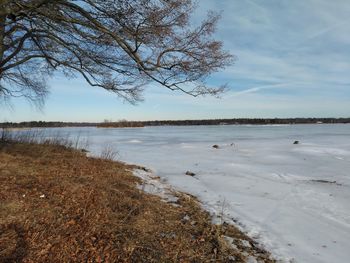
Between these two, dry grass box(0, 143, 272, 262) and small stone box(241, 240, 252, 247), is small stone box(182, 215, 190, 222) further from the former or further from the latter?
small stone box(241, 240, 252, 247)

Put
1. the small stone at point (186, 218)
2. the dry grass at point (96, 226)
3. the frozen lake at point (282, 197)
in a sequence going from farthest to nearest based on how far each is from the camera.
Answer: the small stone at point (186, 218)
the frozen lake at point (282, 197)
the dry grass at point (96, 226)

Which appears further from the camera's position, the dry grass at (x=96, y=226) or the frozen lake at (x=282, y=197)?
the frozen lake at (x=282, y=197)

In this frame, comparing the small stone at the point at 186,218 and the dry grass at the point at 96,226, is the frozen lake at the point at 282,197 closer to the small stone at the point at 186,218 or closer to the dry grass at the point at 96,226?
the dry grass at the point at 96,226

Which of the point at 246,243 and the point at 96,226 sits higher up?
the point at 96,226

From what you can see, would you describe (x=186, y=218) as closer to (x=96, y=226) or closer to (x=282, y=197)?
(x=96, y=226)

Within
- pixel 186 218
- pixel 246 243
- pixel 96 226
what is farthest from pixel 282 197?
pixel 96 226

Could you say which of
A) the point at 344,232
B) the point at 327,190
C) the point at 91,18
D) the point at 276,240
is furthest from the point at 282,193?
the point at 91,18

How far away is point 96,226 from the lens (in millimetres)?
4441

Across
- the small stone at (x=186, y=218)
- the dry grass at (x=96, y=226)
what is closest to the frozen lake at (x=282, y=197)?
the dry grass at (x=96, y=226)

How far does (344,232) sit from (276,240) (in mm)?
1177

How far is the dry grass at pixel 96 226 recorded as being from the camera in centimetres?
380

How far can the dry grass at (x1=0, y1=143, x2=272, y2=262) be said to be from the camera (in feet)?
12.5

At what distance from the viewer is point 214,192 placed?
7.71m

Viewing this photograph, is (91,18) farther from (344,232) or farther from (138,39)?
(344,232)
